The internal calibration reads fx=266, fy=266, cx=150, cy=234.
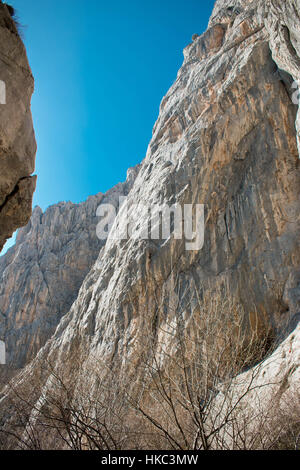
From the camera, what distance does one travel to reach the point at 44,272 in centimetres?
3550

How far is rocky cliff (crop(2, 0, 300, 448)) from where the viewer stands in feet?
37.2

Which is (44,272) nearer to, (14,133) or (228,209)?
(228,209)

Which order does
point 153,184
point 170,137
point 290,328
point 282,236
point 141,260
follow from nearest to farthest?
point 290,328 < point 282,236 < point 141,260 < point 153,184 < point 170,137

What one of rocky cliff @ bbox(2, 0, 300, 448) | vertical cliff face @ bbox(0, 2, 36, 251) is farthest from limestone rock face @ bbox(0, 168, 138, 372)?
vertical cliff face @ bbox(0, 2, 36, 251)

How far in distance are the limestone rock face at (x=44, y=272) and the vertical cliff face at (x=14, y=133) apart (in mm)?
25503

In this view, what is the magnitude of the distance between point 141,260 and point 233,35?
17.9m

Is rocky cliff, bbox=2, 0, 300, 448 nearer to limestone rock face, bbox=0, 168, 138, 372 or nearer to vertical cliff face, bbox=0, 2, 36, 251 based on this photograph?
vertical cliff face, bbox=0, 2, 36, 251

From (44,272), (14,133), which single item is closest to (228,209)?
(14,133)

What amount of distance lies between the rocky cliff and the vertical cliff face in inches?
260

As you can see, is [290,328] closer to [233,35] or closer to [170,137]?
[170,137]

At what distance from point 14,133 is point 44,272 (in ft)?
113

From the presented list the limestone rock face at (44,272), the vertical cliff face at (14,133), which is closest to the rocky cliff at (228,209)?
the vertical cliff face at (14,133)
